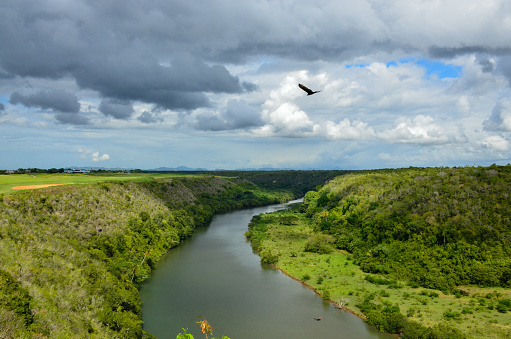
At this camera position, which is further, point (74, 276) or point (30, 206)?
point (30, 206)

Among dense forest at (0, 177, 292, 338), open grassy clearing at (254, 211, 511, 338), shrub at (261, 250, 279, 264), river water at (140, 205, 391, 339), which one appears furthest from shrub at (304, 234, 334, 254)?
dense forest at (0, 177, 292, 338)

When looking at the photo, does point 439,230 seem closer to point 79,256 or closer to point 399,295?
point 399,295

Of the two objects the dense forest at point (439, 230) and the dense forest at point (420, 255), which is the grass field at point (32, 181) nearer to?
the dense forest at point (420, 255)

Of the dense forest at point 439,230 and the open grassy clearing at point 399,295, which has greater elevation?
the dense forest at point 439,230

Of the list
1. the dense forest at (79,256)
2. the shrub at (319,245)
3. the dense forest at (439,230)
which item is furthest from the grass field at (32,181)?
the dense forest at (439,230)

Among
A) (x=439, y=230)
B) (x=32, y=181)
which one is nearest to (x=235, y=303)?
(x=439, y=230)

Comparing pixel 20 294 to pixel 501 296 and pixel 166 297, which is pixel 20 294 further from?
pixel 501 296

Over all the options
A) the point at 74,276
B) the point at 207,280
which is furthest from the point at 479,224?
the point at 74,276
